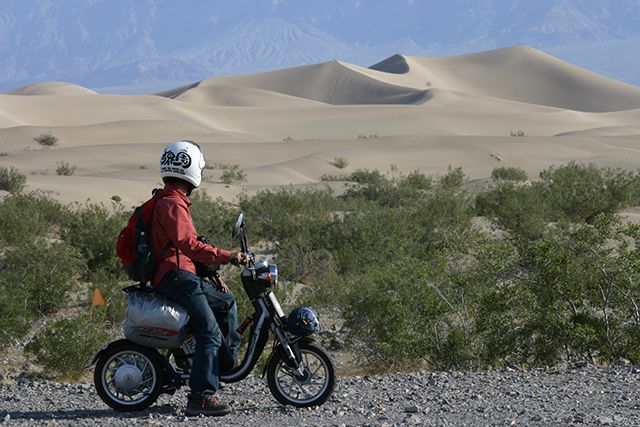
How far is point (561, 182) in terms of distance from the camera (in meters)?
27.2

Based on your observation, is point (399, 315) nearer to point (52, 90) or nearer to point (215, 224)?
point (215, 224)

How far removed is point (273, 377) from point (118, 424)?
117cm

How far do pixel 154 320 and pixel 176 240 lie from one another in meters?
0.61

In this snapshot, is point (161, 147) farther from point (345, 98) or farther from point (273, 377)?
point (345, 98)

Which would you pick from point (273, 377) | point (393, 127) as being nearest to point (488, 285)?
point (273, 377)

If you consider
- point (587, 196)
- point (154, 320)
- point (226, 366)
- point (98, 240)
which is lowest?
point (226, 366)

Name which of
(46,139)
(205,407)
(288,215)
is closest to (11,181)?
(288,215)

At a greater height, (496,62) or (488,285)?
(496,62)

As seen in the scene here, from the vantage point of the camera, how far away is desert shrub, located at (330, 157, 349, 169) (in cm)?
4719

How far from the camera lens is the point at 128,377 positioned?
24.8 feet

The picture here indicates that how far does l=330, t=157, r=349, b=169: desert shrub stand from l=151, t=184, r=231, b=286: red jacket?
130ft

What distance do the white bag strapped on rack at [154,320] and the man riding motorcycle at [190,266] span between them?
69 mm

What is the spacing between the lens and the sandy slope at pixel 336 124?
152 feet

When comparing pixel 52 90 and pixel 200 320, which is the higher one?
pixel 52 90
